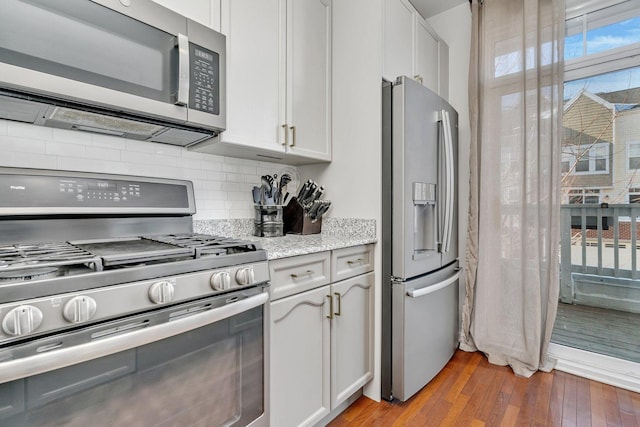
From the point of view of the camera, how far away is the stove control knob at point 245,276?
3.55 feet

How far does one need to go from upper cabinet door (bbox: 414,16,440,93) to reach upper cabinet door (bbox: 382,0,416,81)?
0.09 m

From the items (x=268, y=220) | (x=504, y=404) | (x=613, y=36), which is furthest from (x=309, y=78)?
(x=504, y=404)

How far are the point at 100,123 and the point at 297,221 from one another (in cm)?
107

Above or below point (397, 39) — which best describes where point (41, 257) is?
below

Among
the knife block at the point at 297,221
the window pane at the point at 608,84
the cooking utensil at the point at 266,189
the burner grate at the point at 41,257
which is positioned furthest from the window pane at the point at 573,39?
the burner grate at the point at 41,257

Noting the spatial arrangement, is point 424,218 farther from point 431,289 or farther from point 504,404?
point 504,404

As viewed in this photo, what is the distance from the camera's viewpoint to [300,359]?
1385 millimetres

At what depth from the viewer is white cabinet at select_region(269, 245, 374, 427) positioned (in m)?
1.30

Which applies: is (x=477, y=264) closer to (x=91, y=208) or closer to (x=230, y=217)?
(x=230, y=217)

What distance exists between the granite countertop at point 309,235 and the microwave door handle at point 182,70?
2.03 ft

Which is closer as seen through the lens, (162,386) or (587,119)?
(162,386)

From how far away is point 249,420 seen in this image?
1.16 meters

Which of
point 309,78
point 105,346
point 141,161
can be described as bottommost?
point 105,346

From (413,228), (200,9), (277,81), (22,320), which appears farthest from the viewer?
(413,228)
